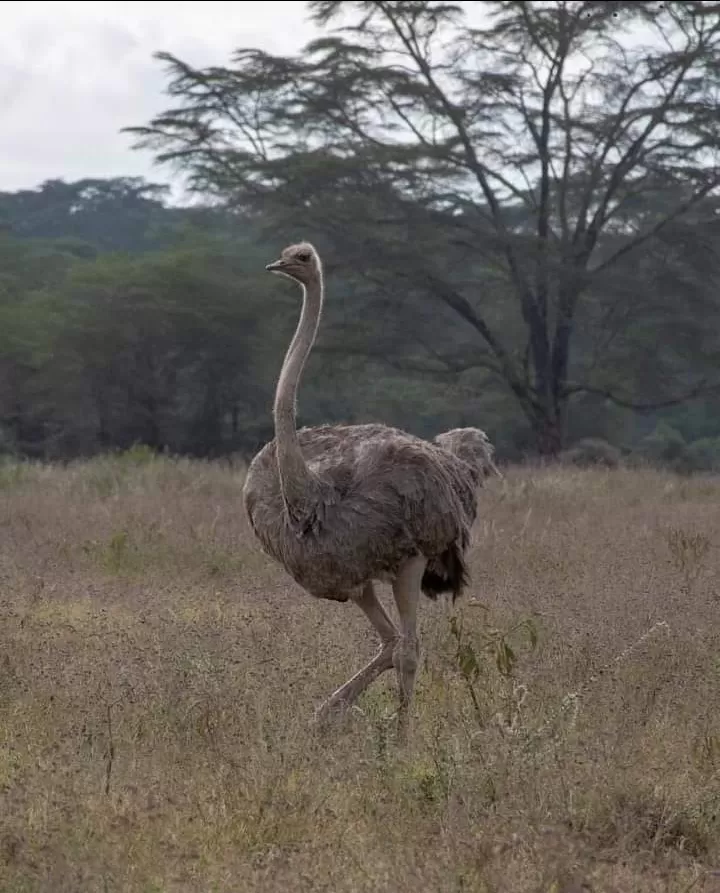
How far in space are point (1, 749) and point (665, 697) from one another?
191cm

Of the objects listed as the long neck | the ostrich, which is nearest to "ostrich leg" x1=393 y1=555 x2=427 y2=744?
the ostrich

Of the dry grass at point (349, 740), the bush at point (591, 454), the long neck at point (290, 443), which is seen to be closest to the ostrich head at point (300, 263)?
the long neck at point (290, 443)

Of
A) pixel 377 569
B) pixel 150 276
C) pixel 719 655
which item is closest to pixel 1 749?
pixel 377 569

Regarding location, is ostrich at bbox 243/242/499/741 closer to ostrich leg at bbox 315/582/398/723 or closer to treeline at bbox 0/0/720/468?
ostrich leg at bbox 315/582/398/723

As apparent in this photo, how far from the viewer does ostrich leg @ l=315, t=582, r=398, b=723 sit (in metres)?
4.68

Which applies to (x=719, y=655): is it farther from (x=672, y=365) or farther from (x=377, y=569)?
(x=672, y=365)

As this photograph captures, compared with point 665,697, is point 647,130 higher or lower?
higher

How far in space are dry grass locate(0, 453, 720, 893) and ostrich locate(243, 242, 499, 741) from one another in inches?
8.9

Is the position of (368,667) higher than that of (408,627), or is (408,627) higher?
(408,627)

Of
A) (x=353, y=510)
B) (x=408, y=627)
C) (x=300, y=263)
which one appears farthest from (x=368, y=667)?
(x=300, y=263)

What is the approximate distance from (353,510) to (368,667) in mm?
510

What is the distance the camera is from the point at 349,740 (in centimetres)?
433

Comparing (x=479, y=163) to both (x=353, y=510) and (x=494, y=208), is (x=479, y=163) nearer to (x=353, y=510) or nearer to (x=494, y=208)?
(x=494, y=208)

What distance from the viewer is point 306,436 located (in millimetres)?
5227
